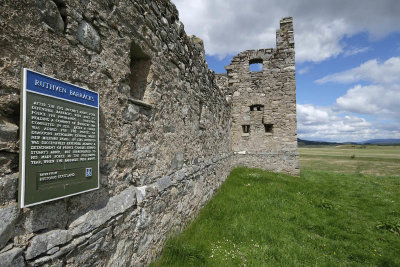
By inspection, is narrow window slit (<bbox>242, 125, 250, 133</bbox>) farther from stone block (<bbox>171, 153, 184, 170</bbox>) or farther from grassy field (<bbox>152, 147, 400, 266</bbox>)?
stone block (<bbox>171, 153, 184, 170</bbox>)

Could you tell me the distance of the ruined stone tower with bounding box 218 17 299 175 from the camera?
40.3 feet

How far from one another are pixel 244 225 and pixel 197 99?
3143 millimetres

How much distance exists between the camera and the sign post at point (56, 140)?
4.82 ft

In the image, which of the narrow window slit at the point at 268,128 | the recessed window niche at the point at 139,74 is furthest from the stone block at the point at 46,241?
the narrow window slit at the point at 268,128

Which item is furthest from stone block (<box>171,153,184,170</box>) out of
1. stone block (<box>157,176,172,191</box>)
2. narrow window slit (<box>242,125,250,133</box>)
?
narrow window slit (<box>242,125,250,133</box>)

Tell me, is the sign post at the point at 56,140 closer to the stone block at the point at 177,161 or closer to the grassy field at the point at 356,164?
the stone block at the point at 177,161

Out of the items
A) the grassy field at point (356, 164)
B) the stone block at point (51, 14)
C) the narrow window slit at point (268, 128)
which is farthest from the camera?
the grassy field at point (356, 164)

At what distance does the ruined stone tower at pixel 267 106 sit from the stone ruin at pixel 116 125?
769 centimetres

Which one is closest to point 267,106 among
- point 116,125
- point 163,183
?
point 163,183

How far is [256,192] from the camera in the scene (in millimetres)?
7219

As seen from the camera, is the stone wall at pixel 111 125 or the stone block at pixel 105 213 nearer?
the stone wall at pixel 111 125

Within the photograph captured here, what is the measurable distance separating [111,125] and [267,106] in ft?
37.8

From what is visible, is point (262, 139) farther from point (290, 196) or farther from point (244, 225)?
point (244, 225)

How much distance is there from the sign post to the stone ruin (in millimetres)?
86
